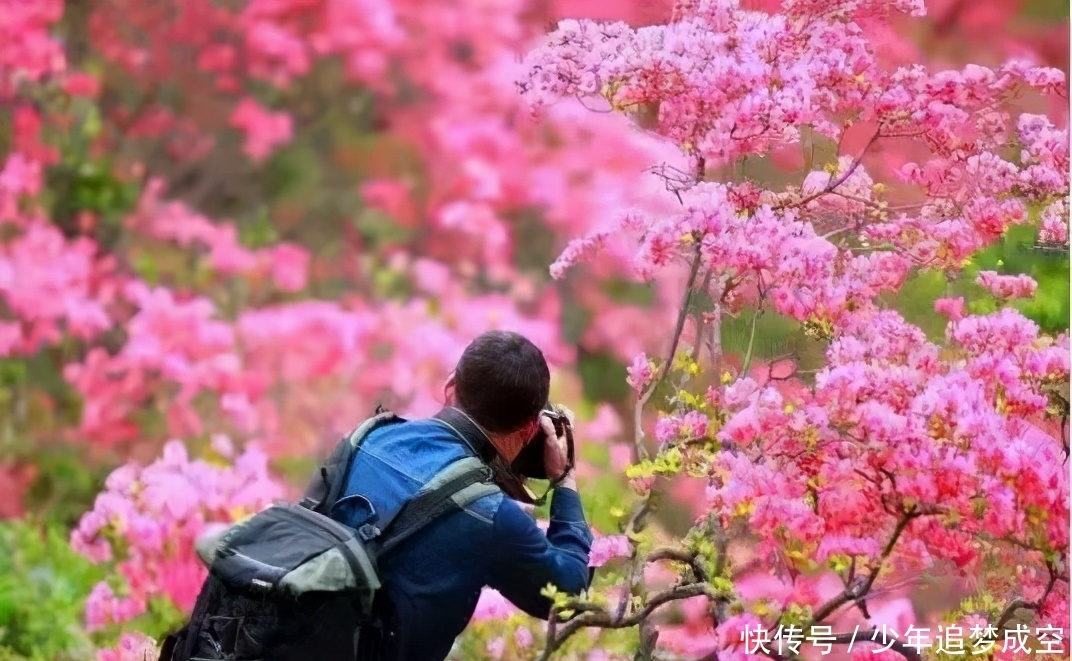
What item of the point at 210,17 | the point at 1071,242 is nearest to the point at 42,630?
the point at 210,17

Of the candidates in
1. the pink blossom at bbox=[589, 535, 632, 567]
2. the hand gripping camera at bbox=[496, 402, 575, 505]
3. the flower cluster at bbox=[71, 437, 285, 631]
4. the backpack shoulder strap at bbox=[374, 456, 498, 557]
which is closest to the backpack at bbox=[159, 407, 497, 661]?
the backpack shoulder strap at bbox=[374, 456, 498, 557]

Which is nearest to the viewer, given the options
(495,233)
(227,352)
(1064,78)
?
(1064,78)

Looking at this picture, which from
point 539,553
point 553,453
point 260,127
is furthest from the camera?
point 260,127

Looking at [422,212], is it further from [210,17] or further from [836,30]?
[836,30]

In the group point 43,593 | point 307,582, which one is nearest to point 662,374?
point 307,582

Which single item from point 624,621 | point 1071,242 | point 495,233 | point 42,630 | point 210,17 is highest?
point 210,17

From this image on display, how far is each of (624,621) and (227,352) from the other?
0.82m

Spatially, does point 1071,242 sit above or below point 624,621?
above

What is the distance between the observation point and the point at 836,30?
1660 mm

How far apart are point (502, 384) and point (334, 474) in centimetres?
26

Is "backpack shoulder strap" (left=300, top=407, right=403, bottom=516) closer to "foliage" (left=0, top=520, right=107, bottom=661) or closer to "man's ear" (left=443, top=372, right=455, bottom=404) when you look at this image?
"man's ear" (left=443, top=372, right=455, bottom=404)

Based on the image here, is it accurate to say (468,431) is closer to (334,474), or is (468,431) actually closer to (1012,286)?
(334,474)

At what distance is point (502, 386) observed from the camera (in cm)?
A: 153

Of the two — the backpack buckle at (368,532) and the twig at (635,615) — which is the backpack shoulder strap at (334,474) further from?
the twig at (635,615)
